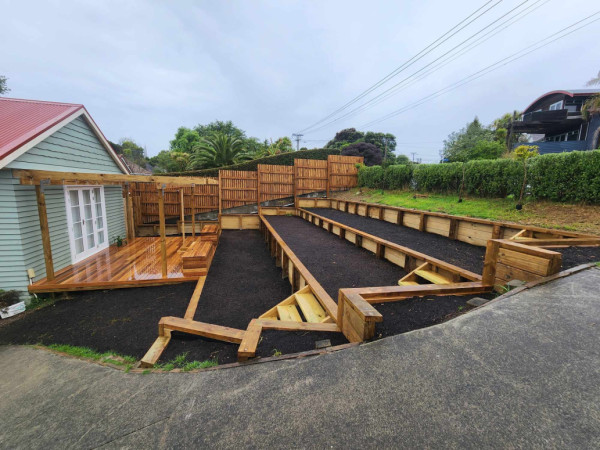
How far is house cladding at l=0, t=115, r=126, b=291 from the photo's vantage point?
4.49 m

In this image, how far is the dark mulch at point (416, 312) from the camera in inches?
77.1

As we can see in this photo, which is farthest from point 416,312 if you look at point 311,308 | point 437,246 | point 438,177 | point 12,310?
point 438,177

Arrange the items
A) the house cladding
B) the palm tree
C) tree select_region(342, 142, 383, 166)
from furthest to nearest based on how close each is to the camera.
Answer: tree select_region(342, 142, 383, 166) → the palm tree → the house cladding

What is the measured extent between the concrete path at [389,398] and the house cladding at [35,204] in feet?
12.6

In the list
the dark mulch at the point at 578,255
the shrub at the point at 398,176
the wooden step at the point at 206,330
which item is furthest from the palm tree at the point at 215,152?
the dark mulch at the point at 578,255

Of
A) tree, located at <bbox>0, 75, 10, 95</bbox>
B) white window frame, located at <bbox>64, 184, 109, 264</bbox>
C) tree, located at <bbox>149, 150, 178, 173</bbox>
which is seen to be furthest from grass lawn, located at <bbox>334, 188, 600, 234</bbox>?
tree, located at <bbox>0, 75, 10, 95</bbox>

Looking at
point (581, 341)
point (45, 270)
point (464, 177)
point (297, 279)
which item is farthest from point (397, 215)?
point (45, 270)

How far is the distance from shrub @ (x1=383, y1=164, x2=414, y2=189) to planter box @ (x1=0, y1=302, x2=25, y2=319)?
12.5 meters

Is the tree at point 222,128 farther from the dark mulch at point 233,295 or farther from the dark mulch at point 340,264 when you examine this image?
the dark mulch at point 340,264

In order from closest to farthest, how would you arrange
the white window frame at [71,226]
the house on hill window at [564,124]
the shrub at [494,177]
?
the white window frame at [71,226]
the shrub at [494,177]
the house on hill window at [564,124]

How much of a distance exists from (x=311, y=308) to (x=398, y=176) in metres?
9.95

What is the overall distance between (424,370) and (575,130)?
26.3 meters

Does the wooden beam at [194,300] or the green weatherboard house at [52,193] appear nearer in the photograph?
the wooden beam at [194,300]

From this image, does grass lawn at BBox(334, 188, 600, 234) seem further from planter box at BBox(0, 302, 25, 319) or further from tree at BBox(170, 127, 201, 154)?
tree at BBox(170, 127, 201, 154)
